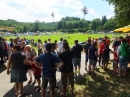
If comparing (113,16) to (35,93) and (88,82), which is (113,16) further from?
(35,93)

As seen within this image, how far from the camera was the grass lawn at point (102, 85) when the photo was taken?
23.5ft

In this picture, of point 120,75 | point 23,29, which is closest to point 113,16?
point 120,75

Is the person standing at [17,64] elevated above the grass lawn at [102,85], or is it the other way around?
the person standing at [17,64]

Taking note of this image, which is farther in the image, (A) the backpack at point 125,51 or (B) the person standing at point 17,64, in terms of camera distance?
(A) the backpack at point 125,51

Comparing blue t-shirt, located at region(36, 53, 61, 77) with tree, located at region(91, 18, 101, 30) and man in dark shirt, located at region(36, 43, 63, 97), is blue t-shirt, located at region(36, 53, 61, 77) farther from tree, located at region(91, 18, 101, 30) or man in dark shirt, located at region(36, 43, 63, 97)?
tree, located at region(91, 18, 101, 30)

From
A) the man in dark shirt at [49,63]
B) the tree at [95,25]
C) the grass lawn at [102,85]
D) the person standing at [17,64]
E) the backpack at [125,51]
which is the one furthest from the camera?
the tree at [95,25]

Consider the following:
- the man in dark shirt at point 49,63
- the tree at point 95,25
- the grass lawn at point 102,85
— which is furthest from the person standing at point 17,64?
the tree at point 95,25

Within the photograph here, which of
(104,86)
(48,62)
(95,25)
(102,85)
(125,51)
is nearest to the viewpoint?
(48,62)

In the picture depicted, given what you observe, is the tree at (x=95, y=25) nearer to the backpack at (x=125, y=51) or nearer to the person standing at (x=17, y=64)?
the backpack at (x=125, y=51)

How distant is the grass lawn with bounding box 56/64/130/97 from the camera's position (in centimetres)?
717

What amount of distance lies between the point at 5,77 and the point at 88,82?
14.3 ft

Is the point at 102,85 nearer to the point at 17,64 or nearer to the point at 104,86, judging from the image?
the point at 104,86

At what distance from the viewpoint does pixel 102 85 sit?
8.23 metres

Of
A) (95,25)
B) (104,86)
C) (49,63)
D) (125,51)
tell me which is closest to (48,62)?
(49,63)
